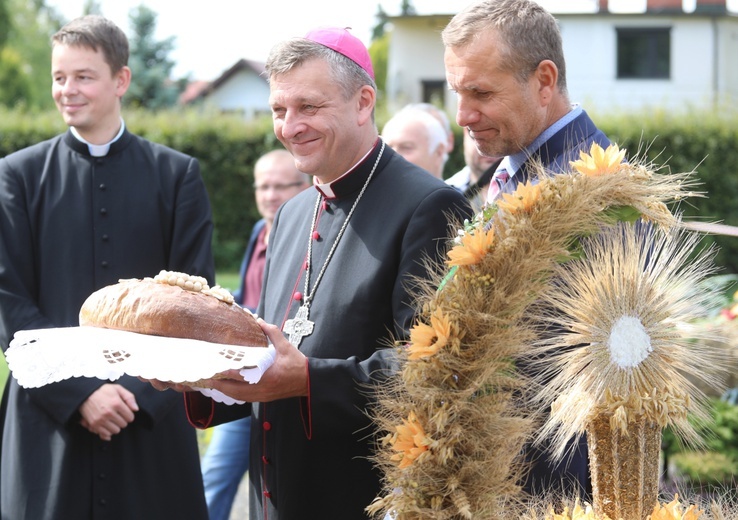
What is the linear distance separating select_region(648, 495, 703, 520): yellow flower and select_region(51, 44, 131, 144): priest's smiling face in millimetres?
3285

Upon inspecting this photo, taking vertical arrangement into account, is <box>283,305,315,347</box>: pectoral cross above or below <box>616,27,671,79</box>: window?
below

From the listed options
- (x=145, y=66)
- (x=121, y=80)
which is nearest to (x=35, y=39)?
(x=145, y=66)

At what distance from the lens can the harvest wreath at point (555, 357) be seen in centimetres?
183

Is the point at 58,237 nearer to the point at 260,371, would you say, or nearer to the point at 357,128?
the point at 357,128

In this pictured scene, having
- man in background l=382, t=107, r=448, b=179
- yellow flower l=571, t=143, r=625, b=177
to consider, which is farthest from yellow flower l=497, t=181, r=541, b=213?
man in background l=382, t=107, r=448, b=179

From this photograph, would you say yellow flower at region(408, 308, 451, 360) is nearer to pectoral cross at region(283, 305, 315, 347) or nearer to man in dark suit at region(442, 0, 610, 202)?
man in dark suit at region(442, 0, 610, 202)

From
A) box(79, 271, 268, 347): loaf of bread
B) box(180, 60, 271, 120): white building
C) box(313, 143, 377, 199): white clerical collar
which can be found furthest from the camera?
box(180, 60, 271, 120): white building

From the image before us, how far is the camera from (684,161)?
738 inches

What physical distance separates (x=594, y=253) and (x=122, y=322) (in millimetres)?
1336

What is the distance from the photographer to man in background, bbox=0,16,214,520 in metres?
3.95

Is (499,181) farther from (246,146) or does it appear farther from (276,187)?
(246,146)

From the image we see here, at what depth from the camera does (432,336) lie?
1868 mm

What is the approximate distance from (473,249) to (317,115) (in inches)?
46.7

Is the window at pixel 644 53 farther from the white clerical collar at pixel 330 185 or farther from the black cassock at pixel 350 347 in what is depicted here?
the black cassock at pixel 350 347
